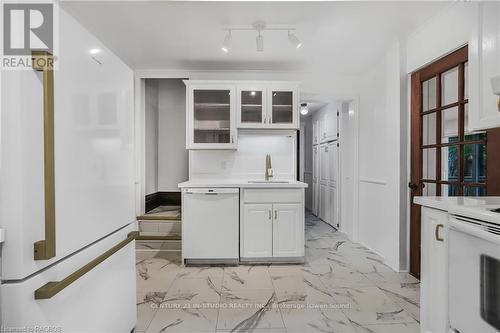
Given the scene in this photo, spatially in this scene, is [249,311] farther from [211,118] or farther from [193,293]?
[211,118]

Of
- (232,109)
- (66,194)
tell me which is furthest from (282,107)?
(66,194)

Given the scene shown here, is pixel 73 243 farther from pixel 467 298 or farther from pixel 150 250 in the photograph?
pixel 150 250

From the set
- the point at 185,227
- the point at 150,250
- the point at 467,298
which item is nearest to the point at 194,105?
the point at 185,227

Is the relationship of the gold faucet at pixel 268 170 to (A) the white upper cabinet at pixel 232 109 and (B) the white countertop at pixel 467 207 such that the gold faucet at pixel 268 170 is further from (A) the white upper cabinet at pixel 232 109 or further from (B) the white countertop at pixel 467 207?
(B) the white countertop at pixel 467 207

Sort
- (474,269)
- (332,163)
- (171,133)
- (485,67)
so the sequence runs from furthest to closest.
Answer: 1. (332,163)
2. (171,133)
3. (485,67)
4. (474,269)

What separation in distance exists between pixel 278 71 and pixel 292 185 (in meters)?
1.67

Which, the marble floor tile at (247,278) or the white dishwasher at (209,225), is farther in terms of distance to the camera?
the white dishwasher at (209,225)

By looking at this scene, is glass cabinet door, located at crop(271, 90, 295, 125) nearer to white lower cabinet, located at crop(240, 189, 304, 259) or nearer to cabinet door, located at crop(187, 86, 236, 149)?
cabinet door, located at crop(187, 86, 236, 149)

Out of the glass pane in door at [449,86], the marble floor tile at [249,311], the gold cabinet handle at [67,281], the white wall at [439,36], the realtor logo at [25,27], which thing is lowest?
the marble floor tile at [249,311]

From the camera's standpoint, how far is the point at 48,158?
90 cm

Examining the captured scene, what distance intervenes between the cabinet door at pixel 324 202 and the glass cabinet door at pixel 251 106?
2.31m

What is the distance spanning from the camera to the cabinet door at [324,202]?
4994 millimetres

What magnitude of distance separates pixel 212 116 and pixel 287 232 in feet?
5.51

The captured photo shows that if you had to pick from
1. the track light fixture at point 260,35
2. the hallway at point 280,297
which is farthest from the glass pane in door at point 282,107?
the hallway at point 280,297
